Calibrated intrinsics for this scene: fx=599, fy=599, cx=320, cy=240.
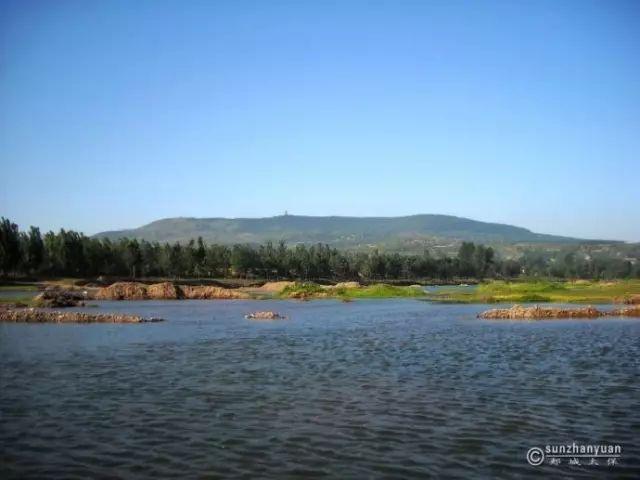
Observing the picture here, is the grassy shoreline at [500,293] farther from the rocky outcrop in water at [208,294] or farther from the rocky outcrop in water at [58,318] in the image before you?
the rocky outcrop in water at [58,318]

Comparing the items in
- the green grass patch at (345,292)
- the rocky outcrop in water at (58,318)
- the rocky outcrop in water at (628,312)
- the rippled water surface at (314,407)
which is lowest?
the green grass patch at (345,292)

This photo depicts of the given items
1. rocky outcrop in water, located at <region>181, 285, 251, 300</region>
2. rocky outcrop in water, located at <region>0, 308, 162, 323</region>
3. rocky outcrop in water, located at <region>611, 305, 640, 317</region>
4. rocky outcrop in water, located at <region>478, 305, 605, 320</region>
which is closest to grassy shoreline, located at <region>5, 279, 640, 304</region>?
rocky outcrop in water, located at <region>181, 285, 251, 300</region>

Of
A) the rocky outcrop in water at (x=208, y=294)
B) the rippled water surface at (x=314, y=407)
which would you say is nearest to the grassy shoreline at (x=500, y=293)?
the rocky outcrop in water at (x=208, y=294)

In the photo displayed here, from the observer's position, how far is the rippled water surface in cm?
1550

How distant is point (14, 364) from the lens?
32.8 m

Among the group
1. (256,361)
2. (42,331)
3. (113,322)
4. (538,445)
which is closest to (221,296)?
(113,322)

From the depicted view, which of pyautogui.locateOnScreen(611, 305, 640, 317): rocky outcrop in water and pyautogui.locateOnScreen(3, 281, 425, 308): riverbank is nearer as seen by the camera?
pyautogui.locateOnScreen(611, 305, 640, 317): rocky outcrop in water

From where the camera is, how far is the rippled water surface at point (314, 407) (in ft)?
50.9

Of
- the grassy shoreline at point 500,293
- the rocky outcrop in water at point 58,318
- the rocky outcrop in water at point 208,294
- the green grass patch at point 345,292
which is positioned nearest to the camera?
the rocky outcrop in water at point 58,318

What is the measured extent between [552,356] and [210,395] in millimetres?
19942

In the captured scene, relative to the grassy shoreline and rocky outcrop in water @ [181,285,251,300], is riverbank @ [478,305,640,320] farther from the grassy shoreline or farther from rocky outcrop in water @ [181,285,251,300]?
rocky outcrop in water @ [181,285,251,300]

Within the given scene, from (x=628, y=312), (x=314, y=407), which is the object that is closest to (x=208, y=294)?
(x=628, y=312)

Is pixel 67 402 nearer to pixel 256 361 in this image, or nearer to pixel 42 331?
pixel 256 361

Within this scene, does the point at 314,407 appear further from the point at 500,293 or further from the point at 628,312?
the point at 500,293
